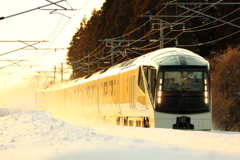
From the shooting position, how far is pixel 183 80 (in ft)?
61.2

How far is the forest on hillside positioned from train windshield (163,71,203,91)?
3.28 m

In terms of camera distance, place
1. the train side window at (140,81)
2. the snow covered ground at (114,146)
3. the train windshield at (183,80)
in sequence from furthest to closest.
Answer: the train side window at (140,81), the train windshield at (183,80), the snow covered ground at (114,146)

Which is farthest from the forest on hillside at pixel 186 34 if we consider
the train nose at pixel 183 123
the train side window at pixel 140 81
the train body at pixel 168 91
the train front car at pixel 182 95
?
the train nose at pixel 183 123

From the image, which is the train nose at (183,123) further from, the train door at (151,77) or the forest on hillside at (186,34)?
the forest on hillside at (186,34)

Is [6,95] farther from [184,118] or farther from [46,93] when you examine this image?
[184,118]

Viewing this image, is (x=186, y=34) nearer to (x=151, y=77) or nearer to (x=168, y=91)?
(x=151, y=77)

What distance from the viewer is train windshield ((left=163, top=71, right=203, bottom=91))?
1862 cm

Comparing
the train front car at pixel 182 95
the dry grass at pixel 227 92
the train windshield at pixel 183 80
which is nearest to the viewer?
the train front car at pixel 182 95

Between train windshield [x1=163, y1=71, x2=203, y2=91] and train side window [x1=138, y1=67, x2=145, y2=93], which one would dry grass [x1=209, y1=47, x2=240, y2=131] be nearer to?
train side window [x1=138, y1=67, x2=145, y2=93]

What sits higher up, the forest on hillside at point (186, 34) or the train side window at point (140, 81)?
the forest on hillside at point (186, 34)

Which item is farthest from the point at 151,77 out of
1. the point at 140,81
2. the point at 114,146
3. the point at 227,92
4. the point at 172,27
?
the point at 172,27

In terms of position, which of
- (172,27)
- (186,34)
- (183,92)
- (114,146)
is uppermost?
(172,27)

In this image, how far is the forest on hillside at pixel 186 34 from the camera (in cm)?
3278

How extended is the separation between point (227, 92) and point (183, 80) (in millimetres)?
17064
